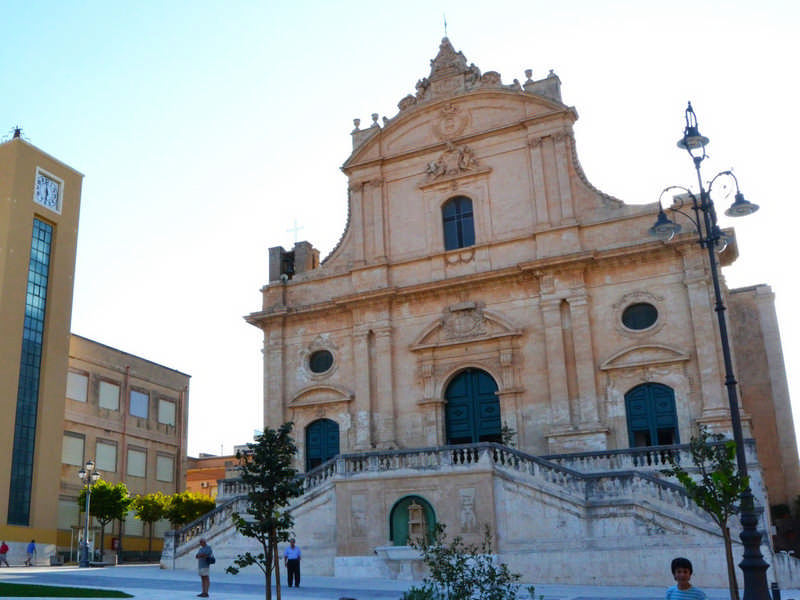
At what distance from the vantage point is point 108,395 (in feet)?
141

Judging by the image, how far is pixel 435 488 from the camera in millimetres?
21406

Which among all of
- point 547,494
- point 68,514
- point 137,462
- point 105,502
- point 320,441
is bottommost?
point 547,494

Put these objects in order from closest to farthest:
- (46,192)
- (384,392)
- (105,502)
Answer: (384,392) < (105,502) < (46,192)

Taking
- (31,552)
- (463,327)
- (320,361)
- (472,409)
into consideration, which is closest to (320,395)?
(320,361)

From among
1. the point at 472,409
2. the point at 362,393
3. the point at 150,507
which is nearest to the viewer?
the point at 472,409

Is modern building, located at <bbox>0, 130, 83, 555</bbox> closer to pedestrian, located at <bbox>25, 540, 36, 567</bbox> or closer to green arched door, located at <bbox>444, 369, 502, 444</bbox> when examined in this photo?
pedestrian, located at <bbox>25, 540, 36, 567</bbox>

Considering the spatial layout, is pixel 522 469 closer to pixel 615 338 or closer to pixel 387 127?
pixel 615 338

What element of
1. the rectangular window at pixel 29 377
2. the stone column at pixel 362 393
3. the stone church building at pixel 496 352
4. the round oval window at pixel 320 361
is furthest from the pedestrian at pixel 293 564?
the rectangular window at pixel 29 377

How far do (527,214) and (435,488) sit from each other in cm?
1085

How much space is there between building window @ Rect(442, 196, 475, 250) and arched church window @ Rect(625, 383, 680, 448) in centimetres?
765

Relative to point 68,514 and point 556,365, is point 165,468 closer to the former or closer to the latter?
point 68,514

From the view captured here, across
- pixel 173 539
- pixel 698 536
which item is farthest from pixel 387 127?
pixel 698 536

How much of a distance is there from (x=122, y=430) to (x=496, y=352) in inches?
948

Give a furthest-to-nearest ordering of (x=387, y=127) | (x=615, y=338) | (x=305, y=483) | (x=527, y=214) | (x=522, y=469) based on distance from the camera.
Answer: (x=387, y=127), (x=527, y=214), (x=615, y=338), (x=305, y=483), (x=522, y=469)
